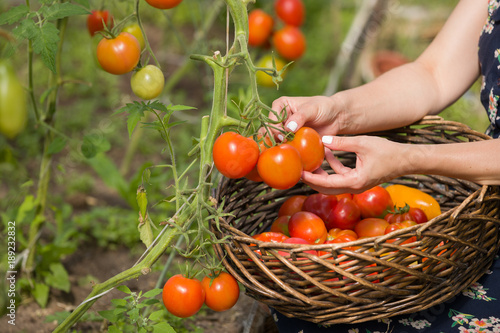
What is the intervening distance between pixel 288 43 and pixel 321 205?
A: 1053mm

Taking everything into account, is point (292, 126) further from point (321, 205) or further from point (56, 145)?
point (56, 145)

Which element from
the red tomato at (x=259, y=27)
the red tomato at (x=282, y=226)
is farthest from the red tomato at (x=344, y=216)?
the red tomato at (x=259, y=27)

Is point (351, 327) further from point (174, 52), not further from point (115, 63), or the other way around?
point (174, 52)

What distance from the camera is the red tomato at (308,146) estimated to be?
1.16 m

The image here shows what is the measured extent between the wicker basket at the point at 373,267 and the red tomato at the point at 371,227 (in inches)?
8.4

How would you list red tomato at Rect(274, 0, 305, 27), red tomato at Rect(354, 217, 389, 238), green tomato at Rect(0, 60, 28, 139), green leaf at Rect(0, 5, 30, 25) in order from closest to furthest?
green tomato at Rect(0, 60, 28, 139) < green leaf at Rect(0, 5, 30, 25) < red tomato at Rect(354, 217, 389, 238) < red tomato at Rect(274, 0, 305, 27)

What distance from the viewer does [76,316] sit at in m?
1.24

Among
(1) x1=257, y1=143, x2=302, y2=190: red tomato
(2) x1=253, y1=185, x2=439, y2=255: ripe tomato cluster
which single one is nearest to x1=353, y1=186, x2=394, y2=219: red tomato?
(2) x1=253, y1=185, x2=439, y2=255: ripe tomato cluster

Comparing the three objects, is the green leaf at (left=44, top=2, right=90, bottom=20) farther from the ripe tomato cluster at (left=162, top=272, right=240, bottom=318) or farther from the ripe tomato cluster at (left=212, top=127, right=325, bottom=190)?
the ripe tomato cluster at (left=162, top=272, right=240, bottom=318)

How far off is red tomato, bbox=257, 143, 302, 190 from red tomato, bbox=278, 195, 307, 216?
38cm

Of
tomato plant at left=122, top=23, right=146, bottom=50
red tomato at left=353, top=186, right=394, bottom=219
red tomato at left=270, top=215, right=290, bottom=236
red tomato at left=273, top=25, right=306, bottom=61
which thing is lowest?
red tomato at left=270, top=215, right=290, bottom=236

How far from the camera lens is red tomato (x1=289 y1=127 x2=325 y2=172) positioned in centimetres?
116

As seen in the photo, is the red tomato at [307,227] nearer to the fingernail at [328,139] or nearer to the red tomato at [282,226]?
the red tomato at [282,226]

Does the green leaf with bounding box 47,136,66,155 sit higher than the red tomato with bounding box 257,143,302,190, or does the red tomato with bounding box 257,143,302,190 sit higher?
the red tomato with bounding box 257,143,302,190
